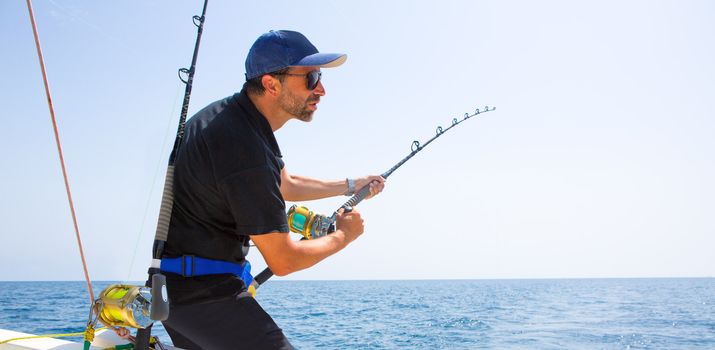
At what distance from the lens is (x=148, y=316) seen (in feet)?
4.95

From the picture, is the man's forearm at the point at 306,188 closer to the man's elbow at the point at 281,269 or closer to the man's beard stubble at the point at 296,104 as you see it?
the man's beard stubble at the point at 296,104

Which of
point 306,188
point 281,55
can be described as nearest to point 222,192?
point 281,55

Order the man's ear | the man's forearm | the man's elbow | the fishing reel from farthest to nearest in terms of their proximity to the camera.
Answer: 1. the man's forearm
2. the fishing reel
3. the man's ear
4. the man's elbow

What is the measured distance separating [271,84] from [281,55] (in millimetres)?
92

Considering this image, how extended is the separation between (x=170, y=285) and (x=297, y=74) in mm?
716

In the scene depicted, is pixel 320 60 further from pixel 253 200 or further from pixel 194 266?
pixel 194 266

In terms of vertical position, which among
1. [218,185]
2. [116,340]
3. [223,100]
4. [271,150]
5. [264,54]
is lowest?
[116,340]

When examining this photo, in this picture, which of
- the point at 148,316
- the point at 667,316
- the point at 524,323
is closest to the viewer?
the point at 148,316

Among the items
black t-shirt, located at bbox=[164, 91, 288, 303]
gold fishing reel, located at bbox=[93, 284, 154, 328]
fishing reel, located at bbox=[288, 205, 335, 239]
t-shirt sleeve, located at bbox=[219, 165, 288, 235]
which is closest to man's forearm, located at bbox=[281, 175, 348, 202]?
fishing reel, located at bbox=[288, 205, 335, 239]

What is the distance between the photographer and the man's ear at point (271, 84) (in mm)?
1811

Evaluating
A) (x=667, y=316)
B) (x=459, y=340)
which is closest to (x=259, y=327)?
(x=459, y=340)

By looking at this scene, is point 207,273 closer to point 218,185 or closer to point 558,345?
point 218,185

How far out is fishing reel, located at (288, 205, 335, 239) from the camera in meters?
2.25

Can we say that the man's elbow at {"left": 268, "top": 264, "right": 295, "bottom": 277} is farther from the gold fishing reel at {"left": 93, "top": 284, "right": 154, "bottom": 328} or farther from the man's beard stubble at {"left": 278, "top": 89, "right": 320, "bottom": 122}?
the man's beard stubble at {"left": 278, "top": 89, "right": 320, "bottom": 122}
